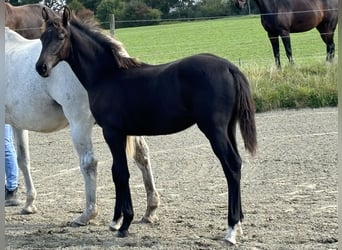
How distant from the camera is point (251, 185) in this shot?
6.11 m

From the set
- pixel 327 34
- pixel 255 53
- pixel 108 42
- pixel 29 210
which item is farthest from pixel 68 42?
pixel 255 53

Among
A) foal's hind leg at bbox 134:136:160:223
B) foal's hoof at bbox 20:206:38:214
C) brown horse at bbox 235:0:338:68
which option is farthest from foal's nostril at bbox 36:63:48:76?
brown horse at bbox 235:0:338:68

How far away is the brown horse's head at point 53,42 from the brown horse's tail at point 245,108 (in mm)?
1259

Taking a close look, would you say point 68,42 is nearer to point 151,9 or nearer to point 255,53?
point 151,9

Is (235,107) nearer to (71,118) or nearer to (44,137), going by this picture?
(71,118)

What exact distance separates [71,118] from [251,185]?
206 centimetres

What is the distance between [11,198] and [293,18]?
375 inches

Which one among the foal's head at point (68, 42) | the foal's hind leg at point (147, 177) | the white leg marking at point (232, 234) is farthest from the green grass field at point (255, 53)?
the white leg marking at point (232, 234)

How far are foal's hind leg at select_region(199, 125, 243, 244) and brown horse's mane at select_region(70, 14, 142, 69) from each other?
2.76ft

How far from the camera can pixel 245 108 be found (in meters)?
4.17

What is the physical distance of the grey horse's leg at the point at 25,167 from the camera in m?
5.50

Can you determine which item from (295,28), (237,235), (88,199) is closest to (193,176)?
(88,199)

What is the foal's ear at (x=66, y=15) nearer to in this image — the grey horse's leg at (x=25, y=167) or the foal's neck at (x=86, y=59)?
the foal's neck at (x=86, y=59)

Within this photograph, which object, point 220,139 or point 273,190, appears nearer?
point 220,139
